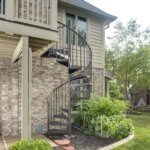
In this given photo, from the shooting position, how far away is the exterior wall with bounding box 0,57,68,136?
813cm

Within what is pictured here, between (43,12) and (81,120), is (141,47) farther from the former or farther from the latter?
(43,12)

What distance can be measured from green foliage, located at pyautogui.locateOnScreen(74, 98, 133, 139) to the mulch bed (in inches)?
14.3

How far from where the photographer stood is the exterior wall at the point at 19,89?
8.13 meters

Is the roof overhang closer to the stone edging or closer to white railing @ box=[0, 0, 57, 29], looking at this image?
white railing @ box=[0, 0, 57, 29]

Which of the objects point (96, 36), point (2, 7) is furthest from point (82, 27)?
point (2, 7)

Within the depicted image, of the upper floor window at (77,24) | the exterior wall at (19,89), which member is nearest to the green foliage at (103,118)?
the exterior wall at (19,89)

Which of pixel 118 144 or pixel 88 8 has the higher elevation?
pixel 88 8

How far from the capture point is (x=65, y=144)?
695cm

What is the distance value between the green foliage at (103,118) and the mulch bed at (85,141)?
1.19ft

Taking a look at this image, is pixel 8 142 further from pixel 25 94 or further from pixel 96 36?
pixel 96 36

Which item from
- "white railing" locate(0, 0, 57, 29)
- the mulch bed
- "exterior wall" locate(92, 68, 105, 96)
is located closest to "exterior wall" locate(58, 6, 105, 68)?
"exterior wall" locate(92, 68, 105, 96)

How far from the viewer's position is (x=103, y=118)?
328 inches

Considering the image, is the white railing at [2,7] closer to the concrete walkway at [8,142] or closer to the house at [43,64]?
the house at [43,64]

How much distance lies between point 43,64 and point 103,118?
9.36 ft
